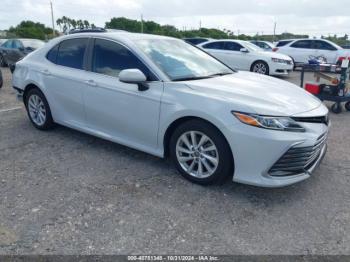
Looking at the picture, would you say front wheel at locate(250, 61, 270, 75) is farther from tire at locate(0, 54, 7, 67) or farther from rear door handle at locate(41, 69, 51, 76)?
tire at locate(0, 54, 7, 67)

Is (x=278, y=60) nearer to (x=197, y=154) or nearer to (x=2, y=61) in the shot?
(x=197, y=154)

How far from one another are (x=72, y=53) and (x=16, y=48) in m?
11.4

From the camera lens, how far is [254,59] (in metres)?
12.6

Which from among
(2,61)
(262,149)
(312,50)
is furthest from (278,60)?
(2,61)

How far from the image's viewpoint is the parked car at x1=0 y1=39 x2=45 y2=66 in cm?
1434

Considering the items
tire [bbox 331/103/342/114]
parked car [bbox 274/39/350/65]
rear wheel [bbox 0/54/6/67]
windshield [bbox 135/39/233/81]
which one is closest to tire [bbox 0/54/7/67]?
rear wheel [bbox 0/54/6/67]

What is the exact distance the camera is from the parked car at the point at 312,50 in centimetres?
1505

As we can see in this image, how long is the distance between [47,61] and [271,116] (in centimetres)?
350

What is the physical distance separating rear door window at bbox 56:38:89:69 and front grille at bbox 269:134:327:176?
2851mm

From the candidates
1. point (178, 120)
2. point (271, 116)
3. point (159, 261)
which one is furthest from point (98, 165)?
point (271, 116)

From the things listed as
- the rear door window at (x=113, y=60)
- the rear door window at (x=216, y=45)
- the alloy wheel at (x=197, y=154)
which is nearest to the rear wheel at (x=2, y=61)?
the rear door window at (x=216, y=45)

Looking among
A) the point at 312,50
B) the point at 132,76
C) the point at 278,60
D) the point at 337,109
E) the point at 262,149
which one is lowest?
the point at 337,109

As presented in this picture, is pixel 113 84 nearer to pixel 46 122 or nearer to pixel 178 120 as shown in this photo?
pixel 178 120

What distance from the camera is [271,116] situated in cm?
316
